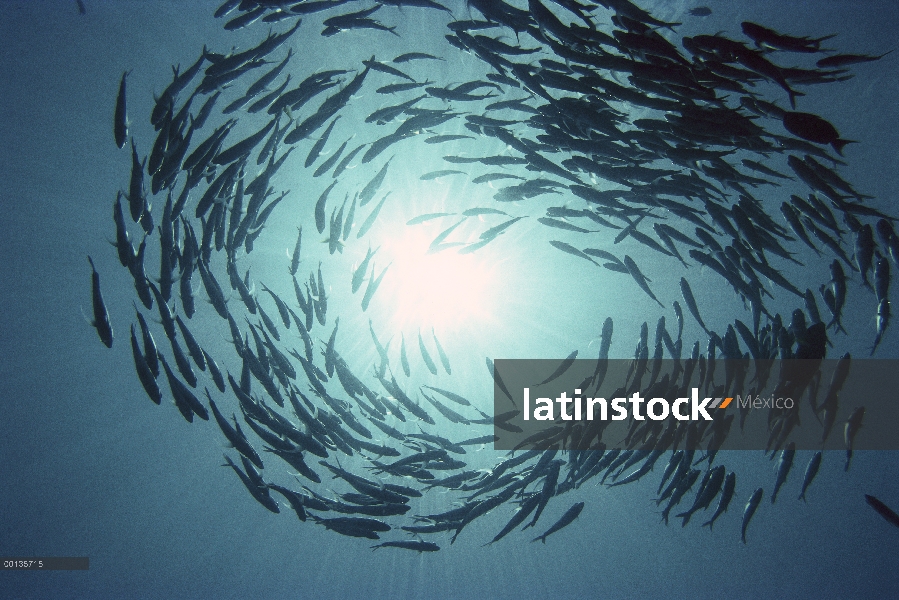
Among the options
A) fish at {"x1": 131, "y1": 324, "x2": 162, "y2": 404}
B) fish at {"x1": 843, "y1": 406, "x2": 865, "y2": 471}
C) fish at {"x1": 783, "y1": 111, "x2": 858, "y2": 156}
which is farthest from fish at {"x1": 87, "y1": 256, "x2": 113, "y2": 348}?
fish at {"x1": 843, "y1": 406, "x2": 865, "y2": 471}

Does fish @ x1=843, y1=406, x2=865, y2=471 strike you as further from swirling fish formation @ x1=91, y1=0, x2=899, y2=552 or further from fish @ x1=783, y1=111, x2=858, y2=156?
fish @ x1=783, y1=111, x2=858, y2=156

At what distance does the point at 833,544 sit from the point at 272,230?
3323cm

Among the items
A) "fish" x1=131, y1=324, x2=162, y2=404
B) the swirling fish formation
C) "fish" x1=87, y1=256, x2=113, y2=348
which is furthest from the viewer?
"fish" x1=131, y1=324, x2=162, y2=404

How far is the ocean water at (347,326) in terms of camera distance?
8789mm

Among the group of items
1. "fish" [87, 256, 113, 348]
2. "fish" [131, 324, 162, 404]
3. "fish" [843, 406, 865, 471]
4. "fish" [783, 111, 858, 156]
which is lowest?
"fish" [843, 406, 865, 471]

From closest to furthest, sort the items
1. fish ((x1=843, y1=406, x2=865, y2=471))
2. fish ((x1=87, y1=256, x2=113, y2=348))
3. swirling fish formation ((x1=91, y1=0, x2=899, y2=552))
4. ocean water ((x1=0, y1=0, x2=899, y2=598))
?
swirling fish formation ((x1=91, y1=0, x2=899, y2=552)) < fish ((x1=87, y1=256, x2=113, y2=348)) < fish ((x1=843, y1=406, x2=865, y2=471)) < ocean water ((x1=0, y1=0, x2=899, y2=598))

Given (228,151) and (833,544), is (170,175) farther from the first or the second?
(833,544)

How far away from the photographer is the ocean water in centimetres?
879

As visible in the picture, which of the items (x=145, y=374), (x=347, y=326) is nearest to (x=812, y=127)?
(x=145, y=374)

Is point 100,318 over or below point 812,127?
below

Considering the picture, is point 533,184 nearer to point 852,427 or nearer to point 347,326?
point 852,427

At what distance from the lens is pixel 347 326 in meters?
13.0

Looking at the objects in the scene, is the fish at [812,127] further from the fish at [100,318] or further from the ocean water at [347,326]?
the fish at [100,318]

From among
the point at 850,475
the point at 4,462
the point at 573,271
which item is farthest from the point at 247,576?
the point at 850,475
